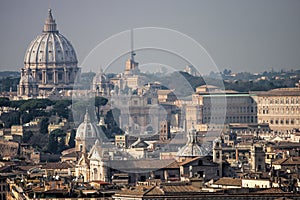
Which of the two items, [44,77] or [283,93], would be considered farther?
[44,77]

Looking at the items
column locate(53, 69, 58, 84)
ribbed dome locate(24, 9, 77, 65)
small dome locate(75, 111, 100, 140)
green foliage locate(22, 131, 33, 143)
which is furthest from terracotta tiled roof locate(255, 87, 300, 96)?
ribbed dome locate(24, 9, 77, 65)

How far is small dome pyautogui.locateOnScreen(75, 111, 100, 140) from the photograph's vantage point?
98.1 metres

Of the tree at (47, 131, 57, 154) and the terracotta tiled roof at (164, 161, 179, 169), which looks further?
the tree at (47, 131, 57, 154)

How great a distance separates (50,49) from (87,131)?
70.9m

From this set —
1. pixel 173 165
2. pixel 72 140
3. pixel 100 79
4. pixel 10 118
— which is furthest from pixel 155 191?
pixel 100 79

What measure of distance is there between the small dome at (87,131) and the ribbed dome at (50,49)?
6537 cm

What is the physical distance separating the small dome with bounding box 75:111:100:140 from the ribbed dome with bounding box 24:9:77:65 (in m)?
65.4

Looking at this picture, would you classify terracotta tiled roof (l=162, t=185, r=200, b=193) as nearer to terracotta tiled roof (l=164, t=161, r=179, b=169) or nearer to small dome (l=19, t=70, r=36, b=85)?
terracotta tiled roof (l=164, t=161, r=179, b=169)

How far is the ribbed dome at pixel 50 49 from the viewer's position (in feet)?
550

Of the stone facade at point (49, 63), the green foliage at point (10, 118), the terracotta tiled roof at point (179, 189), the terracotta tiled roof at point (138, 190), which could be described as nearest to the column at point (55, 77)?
the stone facade at point (49, 63)

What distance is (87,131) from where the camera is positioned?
98.7 metres

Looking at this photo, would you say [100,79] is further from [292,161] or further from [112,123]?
[292,161]

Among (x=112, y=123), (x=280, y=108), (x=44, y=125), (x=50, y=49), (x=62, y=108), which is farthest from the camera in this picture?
(x=50, y=49)

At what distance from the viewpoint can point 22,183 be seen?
67438mm
